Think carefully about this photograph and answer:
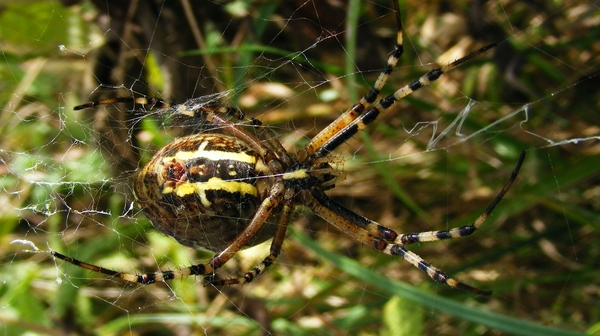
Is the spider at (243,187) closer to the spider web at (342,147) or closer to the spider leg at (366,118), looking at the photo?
the spider leg at (366,118)

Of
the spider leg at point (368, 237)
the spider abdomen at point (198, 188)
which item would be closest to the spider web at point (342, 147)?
the spider leg at point (368, 237)

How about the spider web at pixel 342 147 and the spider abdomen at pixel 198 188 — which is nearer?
the spider abdomen at pixel 198 188

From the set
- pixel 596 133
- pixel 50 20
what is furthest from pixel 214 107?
pixel 596 133

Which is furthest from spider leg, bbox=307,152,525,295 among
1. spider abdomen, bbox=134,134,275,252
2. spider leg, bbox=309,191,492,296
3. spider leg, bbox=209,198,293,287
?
spider abdomen, bbox=134,134,275,252

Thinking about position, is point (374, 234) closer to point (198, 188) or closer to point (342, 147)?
point (342, 147)

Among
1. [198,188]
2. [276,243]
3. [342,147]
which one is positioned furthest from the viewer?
[342,147]

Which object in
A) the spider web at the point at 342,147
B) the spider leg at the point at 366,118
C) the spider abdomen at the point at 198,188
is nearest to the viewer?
the spider abdomen at the point at 198,188

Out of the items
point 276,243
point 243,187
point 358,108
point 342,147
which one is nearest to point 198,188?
point 243,187

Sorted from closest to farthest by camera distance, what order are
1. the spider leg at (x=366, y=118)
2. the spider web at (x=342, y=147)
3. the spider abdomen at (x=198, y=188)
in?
the spider abdomen at (x=198, y=188) < the spider leg at (x=366, y=118) < the spider web at (x=342, y=147)
